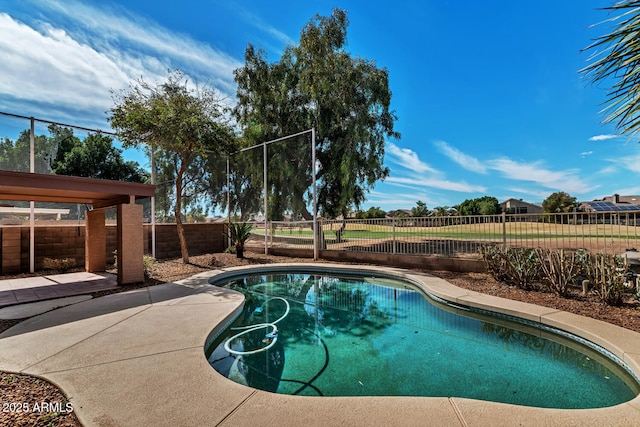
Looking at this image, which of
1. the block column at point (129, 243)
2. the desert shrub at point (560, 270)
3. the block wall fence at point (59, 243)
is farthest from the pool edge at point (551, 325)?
the block wall fence at point (59, 243)

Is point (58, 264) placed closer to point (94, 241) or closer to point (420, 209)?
point (94, 241)

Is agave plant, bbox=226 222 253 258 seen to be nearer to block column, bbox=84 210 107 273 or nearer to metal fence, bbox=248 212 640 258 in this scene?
metal fence, bbox=248 212 640 258

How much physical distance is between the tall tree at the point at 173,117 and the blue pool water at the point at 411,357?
5288 mm

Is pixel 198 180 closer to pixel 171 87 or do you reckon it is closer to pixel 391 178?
pixel 171 87

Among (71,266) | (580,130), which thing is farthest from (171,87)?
(580,130)

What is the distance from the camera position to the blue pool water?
103 inches

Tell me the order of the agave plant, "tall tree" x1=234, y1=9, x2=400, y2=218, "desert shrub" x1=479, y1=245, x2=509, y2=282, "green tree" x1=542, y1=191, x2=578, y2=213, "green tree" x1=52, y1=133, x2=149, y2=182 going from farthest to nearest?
"green tree" x1=542, y1=191, x2=578, y2=213
"green tree" x1=52, y1=133, x2=149, y2=182
"tall tree" x1=234, y1=9, x2=400, y2=218
the agave plant
"desert shrub" x1=479, y1=245, x2=509, y2=282

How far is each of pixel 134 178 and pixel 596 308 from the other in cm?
2251

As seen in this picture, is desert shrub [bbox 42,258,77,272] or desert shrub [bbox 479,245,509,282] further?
desert shrub [bbox 42,258,77,272]

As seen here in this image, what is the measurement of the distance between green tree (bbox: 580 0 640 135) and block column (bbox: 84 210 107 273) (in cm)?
981

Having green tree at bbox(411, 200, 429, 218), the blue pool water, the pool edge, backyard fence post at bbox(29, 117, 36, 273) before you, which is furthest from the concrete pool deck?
green tree at bbox(411, 200, 429, 218)

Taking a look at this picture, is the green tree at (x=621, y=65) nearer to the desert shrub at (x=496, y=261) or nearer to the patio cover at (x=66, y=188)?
the desert shrub at (x=496, y=261)

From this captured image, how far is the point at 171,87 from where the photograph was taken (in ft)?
27.8

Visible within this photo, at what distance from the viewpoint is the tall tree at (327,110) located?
37.4 feet
